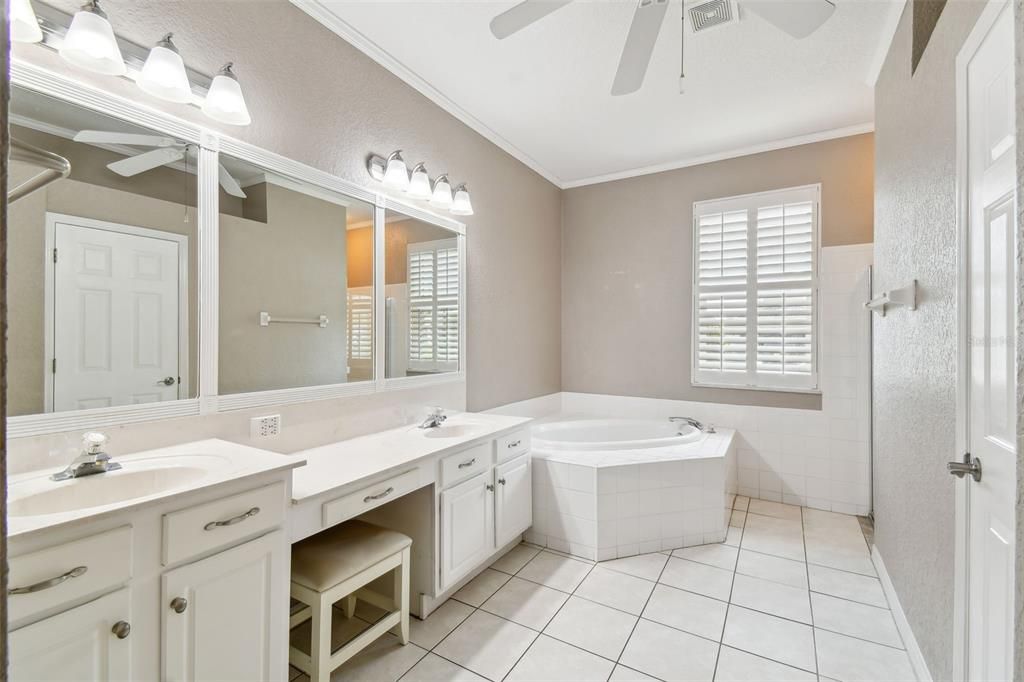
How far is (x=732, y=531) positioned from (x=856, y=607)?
0.87m

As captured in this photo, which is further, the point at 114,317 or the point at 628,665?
the point at 628,665

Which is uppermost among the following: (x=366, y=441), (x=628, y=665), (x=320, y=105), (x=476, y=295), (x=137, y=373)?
(x=320, y=105)

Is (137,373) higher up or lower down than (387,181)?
lower down

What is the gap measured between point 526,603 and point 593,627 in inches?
13.5

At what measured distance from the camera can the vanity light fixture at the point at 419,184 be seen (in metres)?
2.58

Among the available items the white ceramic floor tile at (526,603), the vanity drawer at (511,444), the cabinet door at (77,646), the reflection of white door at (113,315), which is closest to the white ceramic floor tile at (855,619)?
the white ceramic floor tile at (526,603)

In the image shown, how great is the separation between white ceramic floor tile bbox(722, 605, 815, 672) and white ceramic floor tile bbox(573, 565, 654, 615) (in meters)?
0.40

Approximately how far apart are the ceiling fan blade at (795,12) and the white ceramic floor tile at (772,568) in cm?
251

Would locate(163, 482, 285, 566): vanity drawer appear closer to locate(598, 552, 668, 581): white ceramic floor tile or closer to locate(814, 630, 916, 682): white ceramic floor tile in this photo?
locate(598, 552, 668, 581): white ceramic floor tile

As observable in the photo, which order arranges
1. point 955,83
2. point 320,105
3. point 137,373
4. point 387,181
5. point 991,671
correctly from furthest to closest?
point 387,181 < point 320,105 < point 137,373 < point 955,83 < point 991,671

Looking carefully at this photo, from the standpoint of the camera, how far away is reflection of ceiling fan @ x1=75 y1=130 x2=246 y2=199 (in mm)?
1472

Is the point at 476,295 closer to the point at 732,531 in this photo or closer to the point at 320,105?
the point at 320,105

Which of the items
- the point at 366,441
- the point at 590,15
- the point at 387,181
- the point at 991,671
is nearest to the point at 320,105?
the point at 387,181

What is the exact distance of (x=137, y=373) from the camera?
1.56 metres
